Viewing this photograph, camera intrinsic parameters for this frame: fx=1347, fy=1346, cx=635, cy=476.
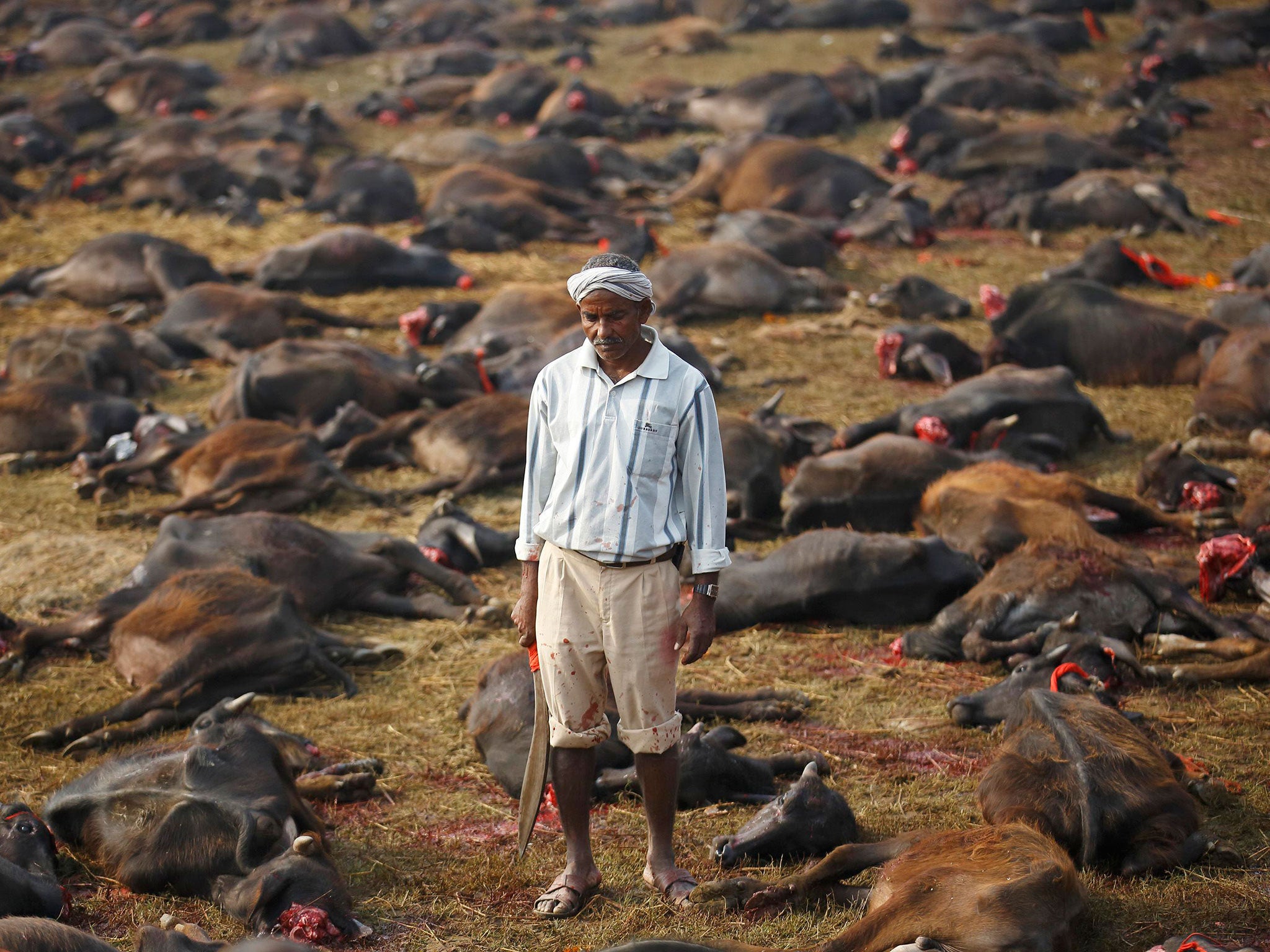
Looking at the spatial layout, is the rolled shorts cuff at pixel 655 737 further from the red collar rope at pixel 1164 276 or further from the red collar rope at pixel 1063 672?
the red collar rope at pixel 1164 276

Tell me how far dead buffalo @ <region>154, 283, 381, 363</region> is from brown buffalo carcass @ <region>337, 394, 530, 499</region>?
2.11 m

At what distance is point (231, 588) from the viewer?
5316mm

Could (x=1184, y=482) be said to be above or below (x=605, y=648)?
below

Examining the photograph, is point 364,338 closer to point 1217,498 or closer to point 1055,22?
point 1217,498

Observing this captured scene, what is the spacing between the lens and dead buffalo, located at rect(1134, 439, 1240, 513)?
6531 mm

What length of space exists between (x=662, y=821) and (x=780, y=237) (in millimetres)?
7832

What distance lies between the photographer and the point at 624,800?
14.4 ft

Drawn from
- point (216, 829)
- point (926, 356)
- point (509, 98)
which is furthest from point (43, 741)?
point (509, 98)

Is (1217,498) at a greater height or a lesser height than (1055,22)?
lesser

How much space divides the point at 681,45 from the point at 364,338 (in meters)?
11.5

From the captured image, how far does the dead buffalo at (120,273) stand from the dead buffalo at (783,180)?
15.6 feet

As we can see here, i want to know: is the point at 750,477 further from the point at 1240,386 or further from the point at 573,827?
the point at 573,827

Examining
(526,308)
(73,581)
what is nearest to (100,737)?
(73,581)

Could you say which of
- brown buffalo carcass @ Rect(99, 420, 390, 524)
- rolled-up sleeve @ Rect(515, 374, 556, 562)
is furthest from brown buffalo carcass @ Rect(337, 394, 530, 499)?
rolled-up sleeve @ Rect(515, 374, 556, 562)
